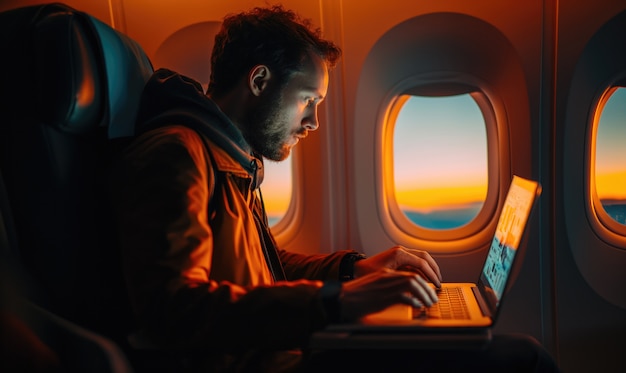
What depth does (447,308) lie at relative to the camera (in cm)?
121

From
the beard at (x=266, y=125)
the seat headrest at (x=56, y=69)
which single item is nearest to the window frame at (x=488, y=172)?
the beard at (x=266, y=125)

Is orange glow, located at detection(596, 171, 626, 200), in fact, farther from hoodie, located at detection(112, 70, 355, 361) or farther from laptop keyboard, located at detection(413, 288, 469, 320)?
hoodie, located at detection(112, 70, 355, 361)

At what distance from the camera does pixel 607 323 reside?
7.04ft

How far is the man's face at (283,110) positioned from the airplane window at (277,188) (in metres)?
0.95

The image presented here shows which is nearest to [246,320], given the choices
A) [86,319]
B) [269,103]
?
[86,319]

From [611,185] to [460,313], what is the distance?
1.57 metres

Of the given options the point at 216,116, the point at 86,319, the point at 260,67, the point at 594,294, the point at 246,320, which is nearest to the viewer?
the point at 246,320

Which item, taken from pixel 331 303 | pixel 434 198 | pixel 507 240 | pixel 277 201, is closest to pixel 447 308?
pixel 507 240

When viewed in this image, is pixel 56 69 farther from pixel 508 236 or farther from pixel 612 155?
pixel 612 155

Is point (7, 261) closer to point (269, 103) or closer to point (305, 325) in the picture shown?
point (305, 325)

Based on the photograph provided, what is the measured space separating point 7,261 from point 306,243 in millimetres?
1511

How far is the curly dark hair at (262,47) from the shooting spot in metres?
1.46

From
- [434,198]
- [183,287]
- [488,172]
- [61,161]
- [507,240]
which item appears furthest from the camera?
[434,198]

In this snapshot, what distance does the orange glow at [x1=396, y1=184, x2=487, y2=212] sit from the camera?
8.05ft
